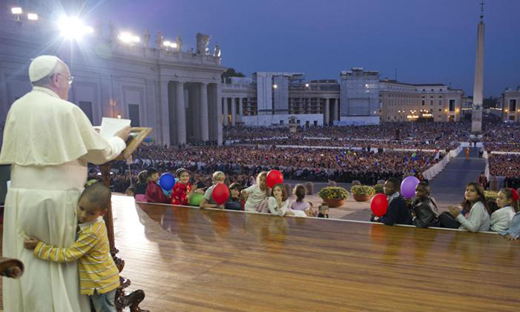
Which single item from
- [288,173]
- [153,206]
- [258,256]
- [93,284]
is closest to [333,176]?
[288,173]

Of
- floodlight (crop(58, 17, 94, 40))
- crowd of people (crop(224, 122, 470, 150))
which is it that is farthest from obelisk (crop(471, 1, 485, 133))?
floodlight (crop(58, 17, 94, 40))

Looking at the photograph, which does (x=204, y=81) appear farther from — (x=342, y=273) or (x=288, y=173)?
(x=342, y=273)

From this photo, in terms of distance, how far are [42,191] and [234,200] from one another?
6278 millimetres

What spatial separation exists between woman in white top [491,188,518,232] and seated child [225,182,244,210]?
15.1 ft

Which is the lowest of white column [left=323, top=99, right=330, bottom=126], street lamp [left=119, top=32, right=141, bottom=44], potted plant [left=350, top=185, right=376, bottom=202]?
potted plant [left=350, top=185, right=376, bottom=202]

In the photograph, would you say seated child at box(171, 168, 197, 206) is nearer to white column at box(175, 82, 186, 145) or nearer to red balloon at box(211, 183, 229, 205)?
red balloon at box(211, 183, 229, 205)

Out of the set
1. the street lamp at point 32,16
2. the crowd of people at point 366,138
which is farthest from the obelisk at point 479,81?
the street lamp at point 32,16

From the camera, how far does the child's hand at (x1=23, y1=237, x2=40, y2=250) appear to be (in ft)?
8.67

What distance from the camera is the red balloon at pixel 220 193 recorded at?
8.31 meters

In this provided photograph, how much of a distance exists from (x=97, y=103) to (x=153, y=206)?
91.5ft

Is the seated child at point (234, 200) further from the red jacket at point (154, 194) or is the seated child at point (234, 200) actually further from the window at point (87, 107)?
the window at point (87, 107)

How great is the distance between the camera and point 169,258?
18.0 feet

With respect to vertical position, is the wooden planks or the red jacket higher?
the red jacket

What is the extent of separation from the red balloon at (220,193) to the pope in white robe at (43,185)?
5.53 metres
